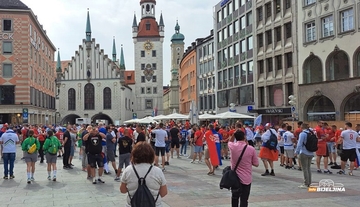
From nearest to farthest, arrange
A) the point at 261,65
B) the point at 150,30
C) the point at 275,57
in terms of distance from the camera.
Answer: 1. the point at 275,57
2. the point at 261,65
3. the point at 150,30

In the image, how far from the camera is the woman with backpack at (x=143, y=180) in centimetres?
434

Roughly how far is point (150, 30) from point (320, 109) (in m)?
65.0

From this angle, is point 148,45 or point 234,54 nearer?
point 234,54

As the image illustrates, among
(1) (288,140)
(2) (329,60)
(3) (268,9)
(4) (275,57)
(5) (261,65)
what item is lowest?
(1) (288,140)

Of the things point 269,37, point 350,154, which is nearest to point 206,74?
point 269,37

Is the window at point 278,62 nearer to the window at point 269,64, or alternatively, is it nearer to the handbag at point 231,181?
the window at point 269,64

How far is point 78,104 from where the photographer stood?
255 ft

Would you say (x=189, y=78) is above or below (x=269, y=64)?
above

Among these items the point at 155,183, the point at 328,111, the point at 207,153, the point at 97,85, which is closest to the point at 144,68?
the point at 97,85

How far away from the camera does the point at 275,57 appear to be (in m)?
34.6

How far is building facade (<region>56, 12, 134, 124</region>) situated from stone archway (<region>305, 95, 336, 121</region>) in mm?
51979

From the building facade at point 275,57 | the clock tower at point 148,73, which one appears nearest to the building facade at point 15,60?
the building facade at point 275,57

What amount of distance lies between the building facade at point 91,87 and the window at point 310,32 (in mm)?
51901

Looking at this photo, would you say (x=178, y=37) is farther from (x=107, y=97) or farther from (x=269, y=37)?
(x=269, y=37)
